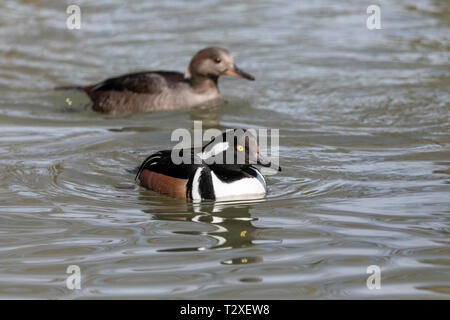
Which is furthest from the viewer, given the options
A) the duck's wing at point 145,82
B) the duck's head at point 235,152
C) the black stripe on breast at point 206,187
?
the duck's wing at point 145,82

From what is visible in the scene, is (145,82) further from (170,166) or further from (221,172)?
Result: (221,172)

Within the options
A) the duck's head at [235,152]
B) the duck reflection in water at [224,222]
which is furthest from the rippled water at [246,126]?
the duck's head at [235,152]

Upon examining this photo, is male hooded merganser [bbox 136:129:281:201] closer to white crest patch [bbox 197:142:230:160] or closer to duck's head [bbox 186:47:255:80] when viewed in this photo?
white crest patch [bbox 197:142:230:160]

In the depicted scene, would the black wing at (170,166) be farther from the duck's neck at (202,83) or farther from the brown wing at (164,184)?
the duck's neck at (202,83)

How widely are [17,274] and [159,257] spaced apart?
106 cm

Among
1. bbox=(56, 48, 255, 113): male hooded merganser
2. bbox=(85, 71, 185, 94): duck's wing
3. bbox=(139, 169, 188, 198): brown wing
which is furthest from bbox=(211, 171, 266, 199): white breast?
bbox=(85, 71, 185, 94): duck's wing

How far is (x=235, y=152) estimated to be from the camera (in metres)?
7.79

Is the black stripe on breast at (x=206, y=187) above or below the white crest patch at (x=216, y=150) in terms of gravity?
below

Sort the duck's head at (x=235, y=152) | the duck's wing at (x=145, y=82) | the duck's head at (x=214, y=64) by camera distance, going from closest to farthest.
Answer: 1. the duck's head at (x=235, y=152)
2. the duck's wing at (x=145, y=82)
3. the duck's head at (x=214, y=64)

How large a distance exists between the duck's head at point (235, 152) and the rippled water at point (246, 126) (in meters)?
0.40

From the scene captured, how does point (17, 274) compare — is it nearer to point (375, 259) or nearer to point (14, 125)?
point (375, 259)

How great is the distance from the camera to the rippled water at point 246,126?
606cm

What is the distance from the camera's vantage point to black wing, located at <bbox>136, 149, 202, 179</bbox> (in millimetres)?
7895
